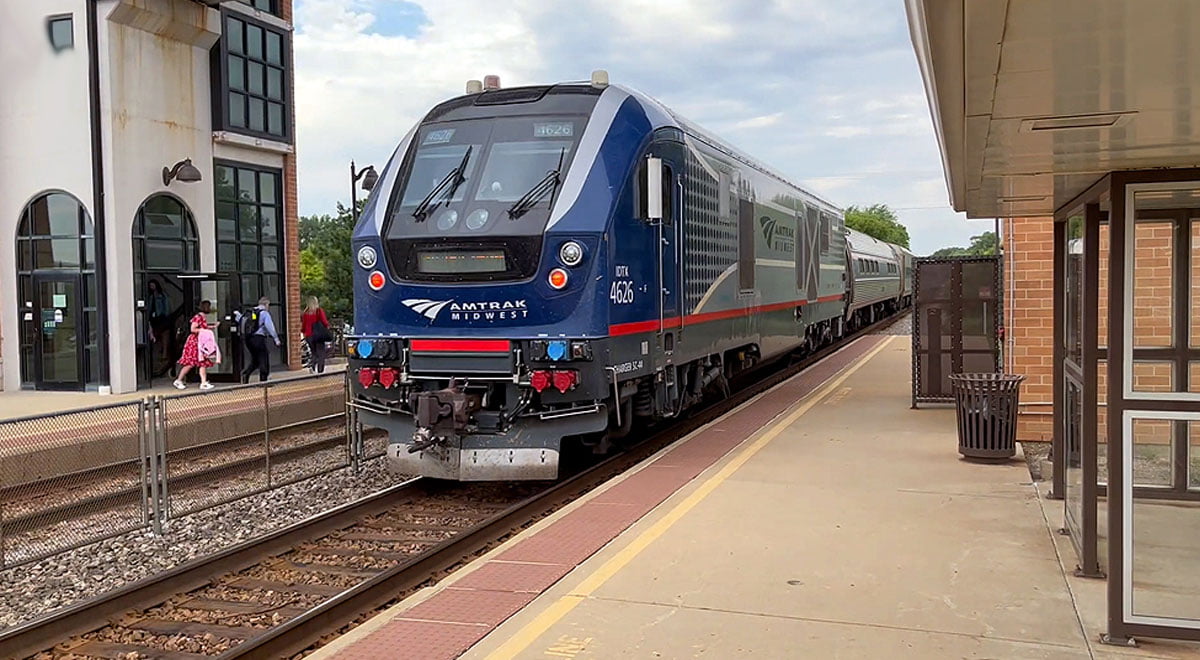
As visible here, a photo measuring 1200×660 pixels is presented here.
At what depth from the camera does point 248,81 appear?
19531 mm

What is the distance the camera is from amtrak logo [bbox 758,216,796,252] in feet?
46.2

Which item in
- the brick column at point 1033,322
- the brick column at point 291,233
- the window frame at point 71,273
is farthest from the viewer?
the brick column at point 291,233

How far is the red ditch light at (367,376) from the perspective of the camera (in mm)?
8828

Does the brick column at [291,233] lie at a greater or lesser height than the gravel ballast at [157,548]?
greater

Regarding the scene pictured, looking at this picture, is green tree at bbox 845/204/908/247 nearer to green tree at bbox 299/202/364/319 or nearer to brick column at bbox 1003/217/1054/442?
green tree at bbox 299/202/364/319

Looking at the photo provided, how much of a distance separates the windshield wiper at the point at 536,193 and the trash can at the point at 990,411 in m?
3.93

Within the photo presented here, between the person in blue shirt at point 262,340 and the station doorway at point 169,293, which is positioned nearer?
the station doorway at point 169,293

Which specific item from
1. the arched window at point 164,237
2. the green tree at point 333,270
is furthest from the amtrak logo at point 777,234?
the green tree at point 333,270

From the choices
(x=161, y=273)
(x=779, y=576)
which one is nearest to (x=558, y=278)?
(x=779, y=576)

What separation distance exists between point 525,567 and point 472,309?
10.2 feet

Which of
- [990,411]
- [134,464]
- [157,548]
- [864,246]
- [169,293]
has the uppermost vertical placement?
[864,246]

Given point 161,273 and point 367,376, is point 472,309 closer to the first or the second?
point 367,376

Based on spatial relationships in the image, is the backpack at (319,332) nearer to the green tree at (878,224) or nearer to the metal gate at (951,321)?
the metal gate at (951,321)

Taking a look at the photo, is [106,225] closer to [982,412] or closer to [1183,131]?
[982,412]
